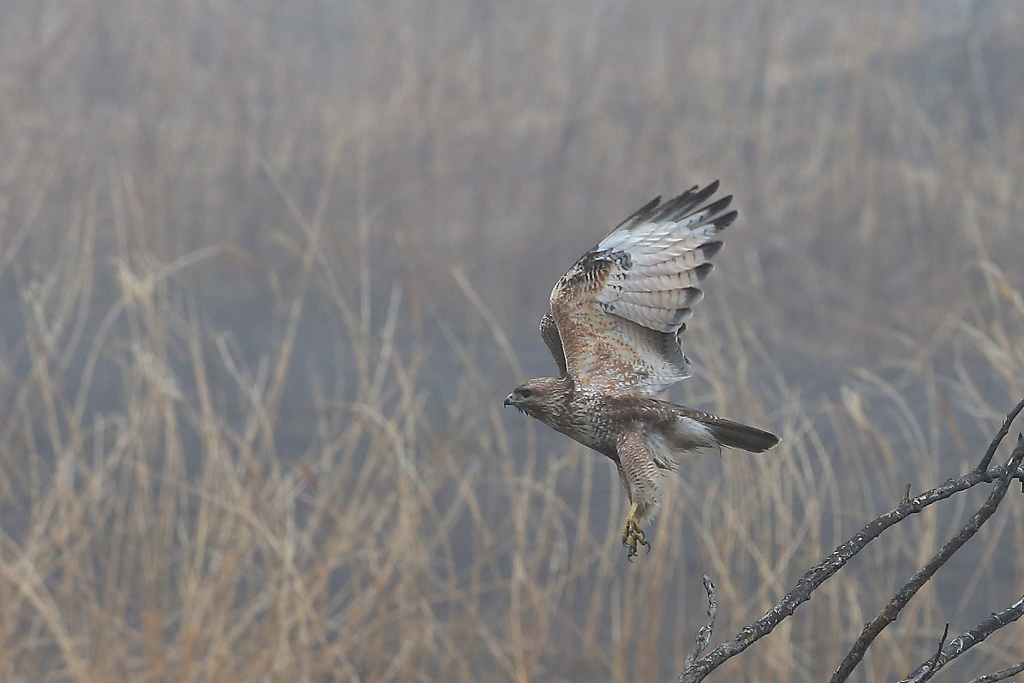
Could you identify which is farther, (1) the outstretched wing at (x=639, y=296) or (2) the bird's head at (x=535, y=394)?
(1) the outstretched wing at (x=639, y=296)

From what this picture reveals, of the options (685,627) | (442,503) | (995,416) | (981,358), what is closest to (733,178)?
(981,358)

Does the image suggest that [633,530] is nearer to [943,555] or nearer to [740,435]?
[740,435]

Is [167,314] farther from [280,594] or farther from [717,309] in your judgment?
[717,309]

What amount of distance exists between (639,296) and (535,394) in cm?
30

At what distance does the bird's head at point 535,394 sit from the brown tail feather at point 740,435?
6.3 inches

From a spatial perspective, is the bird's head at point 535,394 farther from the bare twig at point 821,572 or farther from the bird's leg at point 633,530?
the bare twig at point 821,572

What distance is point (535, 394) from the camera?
1134 mm

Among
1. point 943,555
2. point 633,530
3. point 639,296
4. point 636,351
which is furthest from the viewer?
point 639,296

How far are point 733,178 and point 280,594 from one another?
540 cm

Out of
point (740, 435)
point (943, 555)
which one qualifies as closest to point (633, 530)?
point (740, 435)

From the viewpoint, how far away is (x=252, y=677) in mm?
3240

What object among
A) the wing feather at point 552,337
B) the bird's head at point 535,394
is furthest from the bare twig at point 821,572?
the wing feather at point 552,337

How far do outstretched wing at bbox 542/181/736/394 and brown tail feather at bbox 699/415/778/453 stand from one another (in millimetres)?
83

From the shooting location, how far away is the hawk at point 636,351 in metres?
1.08
